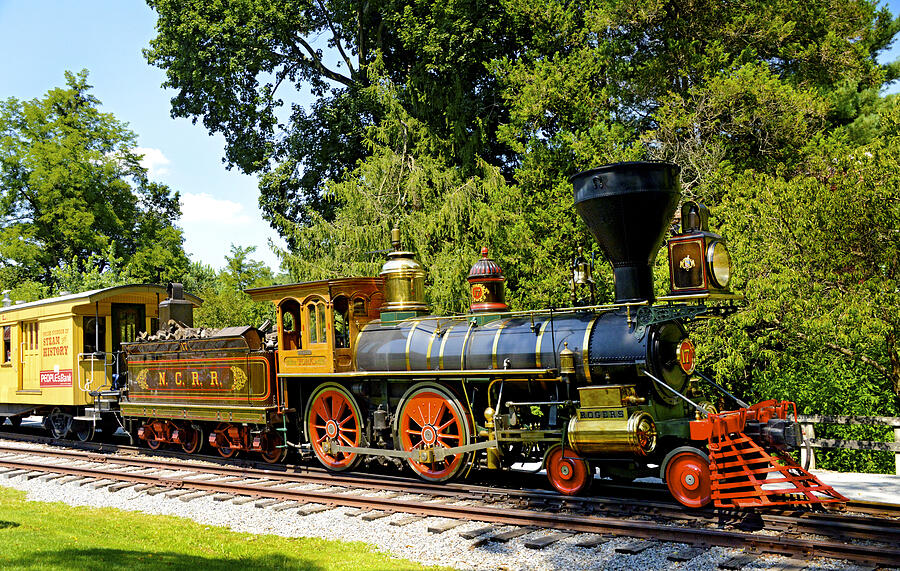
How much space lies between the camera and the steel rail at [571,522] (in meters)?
6.38

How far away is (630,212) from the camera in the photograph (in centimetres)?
889

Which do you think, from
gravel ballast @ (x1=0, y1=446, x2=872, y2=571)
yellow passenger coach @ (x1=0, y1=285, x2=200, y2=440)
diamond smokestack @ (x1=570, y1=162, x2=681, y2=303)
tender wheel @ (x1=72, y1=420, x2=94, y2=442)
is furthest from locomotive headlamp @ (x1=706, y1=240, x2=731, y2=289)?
tender wheel @ (x1=72, y1=420, x2=94, y2=442)

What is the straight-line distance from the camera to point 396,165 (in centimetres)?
2152

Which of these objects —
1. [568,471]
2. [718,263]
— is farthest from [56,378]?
[718,263]

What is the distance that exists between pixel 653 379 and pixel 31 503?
858 cm

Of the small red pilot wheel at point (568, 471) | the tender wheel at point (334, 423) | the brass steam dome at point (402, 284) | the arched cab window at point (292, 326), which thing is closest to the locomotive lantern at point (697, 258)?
the small red pilot wheel at point (568, 471)

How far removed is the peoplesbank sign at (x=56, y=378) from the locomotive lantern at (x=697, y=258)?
42.2 feet

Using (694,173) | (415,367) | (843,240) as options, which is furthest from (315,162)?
(843,240)

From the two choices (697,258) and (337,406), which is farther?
(337,406)

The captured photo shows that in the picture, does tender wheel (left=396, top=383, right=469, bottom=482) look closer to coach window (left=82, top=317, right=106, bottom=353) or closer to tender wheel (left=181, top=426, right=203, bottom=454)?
tender wheel (left=181, top=426, right=203, bottom=454)

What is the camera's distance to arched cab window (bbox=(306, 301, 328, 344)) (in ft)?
38.1

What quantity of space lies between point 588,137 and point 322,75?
15.5 metres

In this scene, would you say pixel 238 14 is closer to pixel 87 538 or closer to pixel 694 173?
pixel 694 173

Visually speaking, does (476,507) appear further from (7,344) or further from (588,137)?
(7,344)
